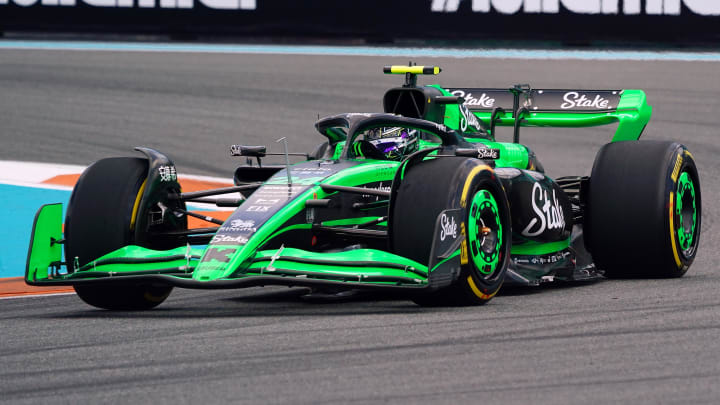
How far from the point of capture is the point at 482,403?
471 centimetres

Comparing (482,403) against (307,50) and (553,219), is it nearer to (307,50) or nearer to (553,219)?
(553,219)

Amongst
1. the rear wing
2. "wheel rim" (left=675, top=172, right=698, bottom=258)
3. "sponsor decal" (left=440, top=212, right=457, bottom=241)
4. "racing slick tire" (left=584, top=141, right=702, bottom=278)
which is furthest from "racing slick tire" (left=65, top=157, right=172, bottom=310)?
"wheel rim" (left=675, top=172, right=698, bottom=258)

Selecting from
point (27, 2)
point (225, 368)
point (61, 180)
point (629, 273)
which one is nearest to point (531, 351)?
point (225, 368)

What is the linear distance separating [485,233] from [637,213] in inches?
64.5

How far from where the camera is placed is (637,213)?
8508 millimetres

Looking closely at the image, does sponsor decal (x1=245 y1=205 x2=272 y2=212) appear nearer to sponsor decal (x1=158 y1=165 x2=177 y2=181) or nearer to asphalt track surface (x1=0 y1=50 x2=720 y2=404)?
asphalt track surface (x1=0 y1=50 x2=720 y2=404)

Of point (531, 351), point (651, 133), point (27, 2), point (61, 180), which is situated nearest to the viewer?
point (531, 351)

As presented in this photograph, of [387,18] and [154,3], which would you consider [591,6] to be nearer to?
[387,18]

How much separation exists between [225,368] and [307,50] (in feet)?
57.4

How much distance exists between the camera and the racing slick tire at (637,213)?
27.9 feet

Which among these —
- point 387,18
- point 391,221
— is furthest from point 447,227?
point 387,18

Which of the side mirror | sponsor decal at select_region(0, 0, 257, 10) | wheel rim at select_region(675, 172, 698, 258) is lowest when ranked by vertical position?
wheel rim at select_region(675, 172, 698, 258)

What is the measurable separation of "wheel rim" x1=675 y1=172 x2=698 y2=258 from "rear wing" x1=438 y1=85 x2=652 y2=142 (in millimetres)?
976

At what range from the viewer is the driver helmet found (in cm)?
848
